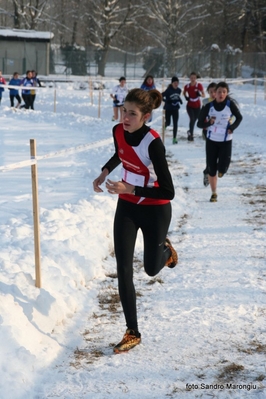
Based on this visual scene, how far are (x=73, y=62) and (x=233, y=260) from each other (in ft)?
130

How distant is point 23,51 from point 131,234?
40.2 meters

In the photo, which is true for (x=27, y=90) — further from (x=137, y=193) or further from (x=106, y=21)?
(x=106, y=21)

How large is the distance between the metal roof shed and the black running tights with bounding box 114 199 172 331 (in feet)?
128

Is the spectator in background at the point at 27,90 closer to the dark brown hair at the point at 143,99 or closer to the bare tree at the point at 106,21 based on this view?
the bare tree at the point at 106,21

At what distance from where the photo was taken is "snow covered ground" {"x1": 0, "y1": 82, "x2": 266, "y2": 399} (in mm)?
3832

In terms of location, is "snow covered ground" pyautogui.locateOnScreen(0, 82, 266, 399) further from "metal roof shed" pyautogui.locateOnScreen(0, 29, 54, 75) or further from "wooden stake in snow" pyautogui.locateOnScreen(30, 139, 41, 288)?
"metal roof shed" pyautogui.locateOnScreen(0, 29, 54, 75)

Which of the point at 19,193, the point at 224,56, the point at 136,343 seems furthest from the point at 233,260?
A: the point at 224,56

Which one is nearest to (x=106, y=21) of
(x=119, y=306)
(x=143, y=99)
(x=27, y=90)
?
(x=27, y=90)

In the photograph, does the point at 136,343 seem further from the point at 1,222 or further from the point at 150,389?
the point at 1,222

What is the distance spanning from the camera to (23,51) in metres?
42.3

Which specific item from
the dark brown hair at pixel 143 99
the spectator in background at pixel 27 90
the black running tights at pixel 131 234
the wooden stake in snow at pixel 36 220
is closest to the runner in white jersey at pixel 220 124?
the wooden stake in snow at pixel 36 220

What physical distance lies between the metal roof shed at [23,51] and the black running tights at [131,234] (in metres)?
39.0

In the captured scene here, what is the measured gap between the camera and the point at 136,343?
4371mm

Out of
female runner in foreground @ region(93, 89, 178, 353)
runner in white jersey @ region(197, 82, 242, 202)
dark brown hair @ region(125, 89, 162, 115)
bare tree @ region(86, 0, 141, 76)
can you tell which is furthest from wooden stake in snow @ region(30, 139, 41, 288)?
bare tree @ region(86, 0, 141, 76)
